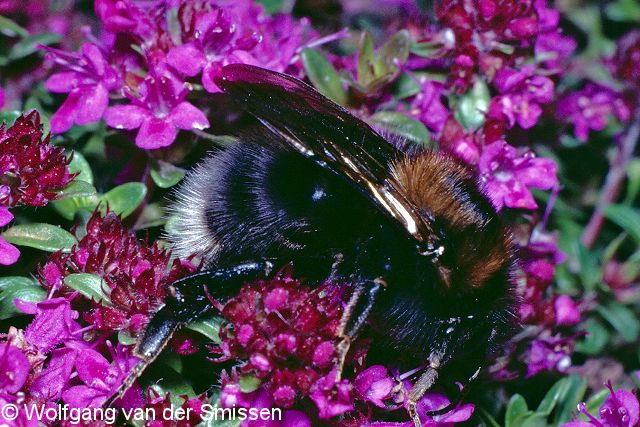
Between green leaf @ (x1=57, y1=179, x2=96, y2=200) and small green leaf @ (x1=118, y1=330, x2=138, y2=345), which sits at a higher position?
green leaf @ (x1=57, y1=179, x2=96, y2=200)

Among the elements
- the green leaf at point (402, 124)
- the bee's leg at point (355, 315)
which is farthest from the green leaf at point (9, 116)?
the bee's leg at point (355, 315)

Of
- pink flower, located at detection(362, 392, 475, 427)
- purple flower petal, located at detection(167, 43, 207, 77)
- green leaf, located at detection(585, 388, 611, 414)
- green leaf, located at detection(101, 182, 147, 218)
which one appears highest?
purple flower petal, located at detection(167, 43, 207, 77)

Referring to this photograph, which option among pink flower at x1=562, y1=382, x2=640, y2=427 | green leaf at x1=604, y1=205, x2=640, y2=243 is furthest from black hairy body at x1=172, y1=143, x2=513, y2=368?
green leaf at x1=604, y1=205, x2=640, y2=243

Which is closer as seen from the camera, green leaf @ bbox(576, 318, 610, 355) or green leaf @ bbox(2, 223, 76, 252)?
green leaf @ bbox(2, 223, 76, 252)

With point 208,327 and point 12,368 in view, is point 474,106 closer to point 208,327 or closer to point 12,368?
point 208,327

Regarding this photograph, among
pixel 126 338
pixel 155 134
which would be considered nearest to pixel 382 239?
pixel 126 338

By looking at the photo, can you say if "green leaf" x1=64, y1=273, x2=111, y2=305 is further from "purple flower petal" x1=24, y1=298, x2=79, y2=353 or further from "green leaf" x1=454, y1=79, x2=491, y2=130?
"green leaf" x1=454, y1=79, x2=491, y2=130

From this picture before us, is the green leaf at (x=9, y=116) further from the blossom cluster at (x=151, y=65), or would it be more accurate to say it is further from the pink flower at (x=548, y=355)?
the pink flower at (x=548, y=355)

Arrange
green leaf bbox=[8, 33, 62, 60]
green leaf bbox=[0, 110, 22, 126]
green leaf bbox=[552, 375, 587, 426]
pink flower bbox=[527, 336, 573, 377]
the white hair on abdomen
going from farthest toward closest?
green leaf bbox=[8, 33, 62, 60], pink flower bbox=[527, 336, 573, 377], green leaf bbox=[552, 375, 587, 426], green leaf bbox=[0, 110, 22, 126], the white hair on abdomen
